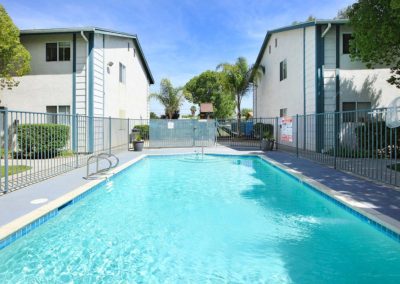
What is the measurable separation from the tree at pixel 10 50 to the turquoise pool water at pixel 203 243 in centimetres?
724

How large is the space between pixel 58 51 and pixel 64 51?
11.0 inches

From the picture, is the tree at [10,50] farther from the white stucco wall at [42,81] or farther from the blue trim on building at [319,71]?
the blue trim on building at [319,71]

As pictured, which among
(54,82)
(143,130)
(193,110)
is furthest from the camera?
(193,110)

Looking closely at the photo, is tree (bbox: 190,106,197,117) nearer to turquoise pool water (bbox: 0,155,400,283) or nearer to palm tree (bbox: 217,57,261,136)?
palm tree (bbox: 217,57,261,136)

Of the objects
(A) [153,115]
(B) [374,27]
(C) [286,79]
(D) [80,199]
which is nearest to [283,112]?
(C) [286,79]

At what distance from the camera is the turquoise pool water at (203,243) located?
376 cm

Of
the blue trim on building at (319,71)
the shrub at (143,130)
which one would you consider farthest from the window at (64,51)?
the blue trim on building at (319,71)

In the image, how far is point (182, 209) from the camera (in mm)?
6543

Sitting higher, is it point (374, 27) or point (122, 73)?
point (122, 73)

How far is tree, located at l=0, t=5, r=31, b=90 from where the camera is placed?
10.7 metres

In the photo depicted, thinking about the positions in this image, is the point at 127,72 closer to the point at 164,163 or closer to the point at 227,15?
the point at 227,15

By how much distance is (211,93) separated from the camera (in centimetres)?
4666

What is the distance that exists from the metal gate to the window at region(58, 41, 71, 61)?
6.36m

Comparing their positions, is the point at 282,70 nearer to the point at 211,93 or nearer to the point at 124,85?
the point at 124,85
